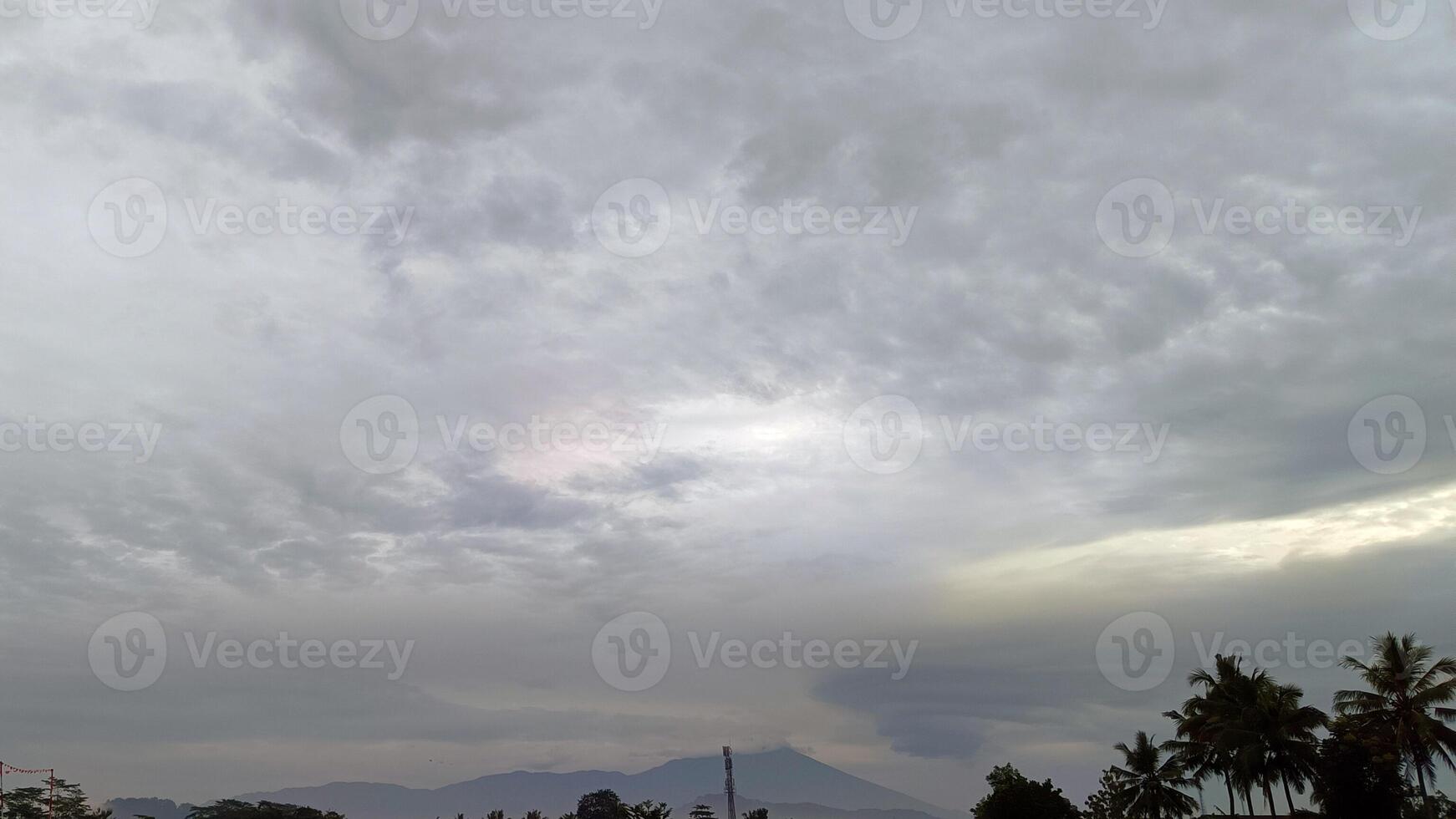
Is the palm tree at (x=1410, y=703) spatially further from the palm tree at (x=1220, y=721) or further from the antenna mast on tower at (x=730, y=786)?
the antenna mast on tower at (x=730, y=786)

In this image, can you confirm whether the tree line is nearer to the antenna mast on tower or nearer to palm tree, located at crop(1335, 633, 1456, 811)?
palm tree, located at crop(1335, 633, 1456, 811)

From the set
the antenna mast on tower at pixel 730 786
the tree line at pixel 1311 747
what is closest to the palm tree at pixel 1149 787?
the tree line at pixel 1311 747

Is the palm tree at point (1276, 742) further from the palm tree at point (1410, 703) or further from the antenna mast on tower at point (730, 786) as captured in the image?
the antenna mast on tower at point (730, 786)

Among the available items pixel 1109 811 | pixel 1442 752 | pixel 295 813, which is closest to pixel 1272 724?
pixel 1442 752

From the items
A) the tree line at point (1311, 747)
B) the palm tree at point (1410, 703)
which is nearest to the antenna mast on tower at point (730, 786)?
the tree line at point (1311, 747)

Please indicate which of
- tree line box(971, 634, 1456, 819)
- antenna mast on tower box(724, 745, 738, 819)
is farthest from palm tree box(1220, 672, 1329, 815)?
antenna mast on tower box(724, 745, 738, 819)

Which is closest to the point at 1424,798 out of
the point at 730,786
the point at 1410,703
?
the point at 1410,703

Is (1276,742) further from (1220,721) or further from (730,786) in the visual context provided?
(730,786)

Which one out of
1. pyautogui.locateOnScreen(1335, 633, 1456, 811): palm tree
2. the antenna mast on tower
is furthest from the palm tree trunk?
the antenna mast on tower

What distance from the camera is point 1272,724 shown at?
6350cm

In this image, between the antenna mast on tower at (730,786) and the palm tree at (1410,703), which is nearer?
the palm tree at (1410,703)

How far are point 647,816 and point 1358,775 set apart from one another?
3276 inches

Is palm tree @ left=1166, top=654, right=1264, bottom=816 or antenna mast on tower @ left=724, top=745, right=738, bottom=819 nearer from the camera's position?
palm tree @ left=1166, top=654, right=1264, bottom=816

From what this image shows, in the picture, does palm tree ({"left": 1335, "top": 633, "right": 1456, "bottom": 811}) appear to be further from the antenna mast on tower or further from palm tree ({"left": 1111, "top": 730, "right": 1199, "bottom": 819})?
the antenna mast on tower
